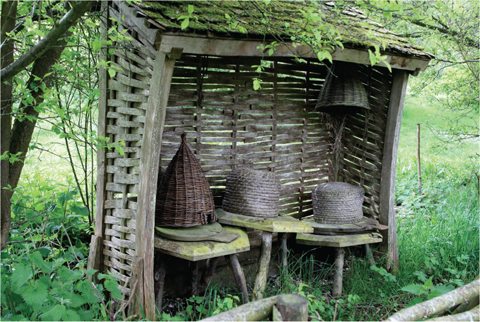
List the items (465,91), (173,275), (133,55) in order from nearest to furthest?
(133,55), (173,275), (465,91)

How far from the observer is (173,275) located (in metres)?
4.34

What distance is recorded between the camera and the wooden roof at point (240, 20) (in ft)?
9.84

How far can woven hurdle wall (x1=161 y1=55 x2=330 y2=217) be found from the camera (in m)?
4.34

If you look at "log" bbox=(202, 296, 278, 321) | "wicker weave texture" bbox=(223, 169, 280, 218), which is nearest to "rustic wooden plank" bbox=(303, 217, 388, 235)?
"wicker weave texture" bbox=(223, 169, 280, 218)

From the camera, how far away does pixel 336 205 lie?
480cm

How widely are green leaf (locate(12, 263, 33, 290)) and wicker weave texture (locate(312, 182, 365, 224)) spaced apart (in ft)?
10.1

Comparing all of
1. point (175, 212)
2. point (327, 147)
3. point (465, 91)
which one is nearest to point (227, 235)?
point (175, 212)

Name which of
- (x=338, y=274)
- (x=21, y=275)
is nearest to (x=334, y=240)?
(x=338, y=274)

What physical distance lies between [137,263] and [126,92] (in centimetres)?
153

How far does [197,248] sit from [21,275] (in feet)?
4.31

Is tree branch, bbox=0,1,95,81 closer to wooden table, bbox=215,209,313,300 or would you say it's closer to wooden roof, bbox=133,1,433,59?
wooden roof, bbox=133,1,433,59

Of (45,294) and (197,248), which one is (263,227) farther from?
(45,294)

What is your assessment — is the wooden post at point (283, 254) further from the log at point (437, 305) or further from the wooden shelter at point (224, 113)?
the log at point (437, 305)

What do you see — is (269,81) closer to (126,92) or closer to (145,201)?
(126,92)
